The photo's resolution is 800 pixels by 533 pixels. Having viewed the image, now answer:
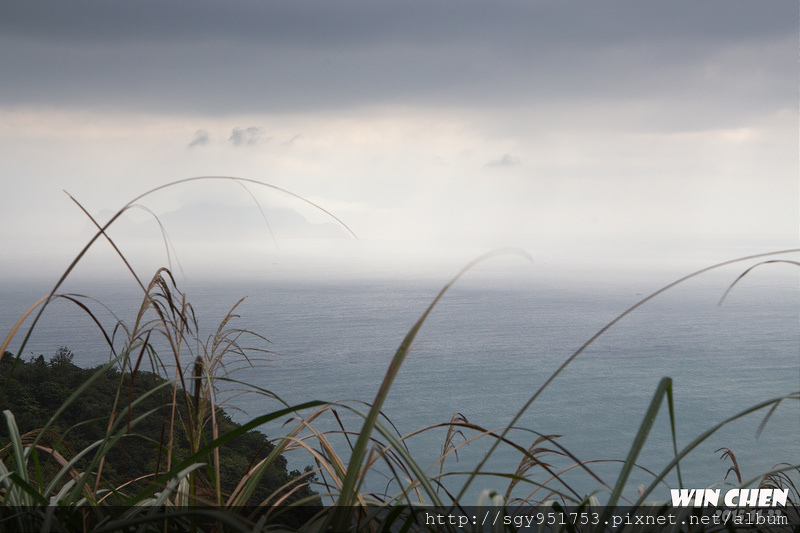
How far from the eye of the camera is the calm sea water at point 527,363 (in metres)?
39.5

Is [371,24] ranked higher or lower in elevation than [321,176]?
lower

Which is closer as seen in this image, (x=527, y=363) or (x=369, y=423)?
(x=369, y=423)

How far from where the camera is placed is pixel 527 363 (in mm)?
54750

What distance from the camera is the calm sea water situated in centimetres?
3947

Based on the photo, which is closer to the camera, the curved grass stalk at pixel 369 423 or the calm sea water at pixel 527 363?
the curved grass stalk at pixel 369 423

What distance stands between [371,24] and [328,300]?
65365mm

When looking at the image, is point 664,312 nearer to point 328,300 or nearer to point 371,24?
point 328,300

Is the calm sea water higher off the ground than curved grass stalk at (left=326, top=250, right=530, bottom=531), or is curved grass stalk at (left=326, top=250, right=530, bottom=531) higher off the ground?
curved grass stalk at (left=326, top=250, right=530, bottom=531)

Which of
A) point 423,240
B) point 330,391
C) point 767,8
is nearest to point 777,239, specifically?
point 767,8

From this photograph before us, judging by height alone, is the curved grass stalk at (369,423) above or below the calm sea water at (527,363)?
above

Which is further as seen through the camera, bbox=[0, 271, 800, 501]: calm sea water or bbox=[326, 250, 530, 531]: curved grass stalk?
bbox=[0, 271, 800, 501]: calm sea water

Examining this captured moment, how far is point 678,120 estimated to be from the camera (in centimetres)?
8662

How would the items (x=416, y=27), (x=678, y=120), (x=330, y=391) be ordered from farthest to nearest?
(x=678, y=120)
(x=416, y=27)
(x=330, y=391)

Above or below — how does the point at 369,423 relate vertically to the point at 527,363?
above
